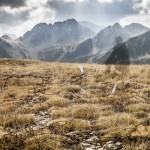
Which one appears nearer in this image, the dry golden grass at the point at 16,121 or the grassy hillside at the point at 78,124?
the grassy hillside at the point at 78,124

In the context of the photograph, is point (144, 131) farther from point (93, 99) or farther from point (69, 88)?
point (69, 88)

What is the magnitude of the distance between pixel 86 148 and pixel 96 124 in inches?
110

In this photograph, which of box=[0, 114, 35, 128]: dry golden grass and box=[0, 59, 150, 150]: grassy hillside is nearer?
box=[0, 59, 150, 150]: grassy hillside

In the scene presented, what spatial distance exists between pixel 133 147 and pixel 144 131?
1.50 meters

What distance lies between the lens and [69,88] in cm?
2250

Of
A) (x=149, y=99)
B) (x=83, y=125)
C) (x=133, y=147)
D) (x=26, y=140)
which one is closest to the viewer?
(x=133, y=147)

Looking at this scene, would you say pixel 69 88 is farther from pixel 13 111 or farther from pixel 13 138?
pixel 13 138

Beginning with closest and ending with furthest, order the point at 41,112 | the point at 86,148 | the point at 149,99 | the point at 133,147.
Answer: the point at 133,147
the point at 86,148
the point at 41,112
the point at 149,99

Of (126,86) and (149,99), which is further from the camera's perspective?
(126,86)

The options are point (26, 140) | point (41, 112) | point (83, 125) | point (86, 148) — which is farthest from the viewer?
point (41, 112)

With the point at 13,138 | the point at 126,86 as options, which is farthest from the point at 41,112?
the point at 126,86

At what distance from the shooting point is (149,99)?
17422 mm

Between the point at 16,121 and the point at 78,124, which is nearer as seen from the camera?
the point at 78,124

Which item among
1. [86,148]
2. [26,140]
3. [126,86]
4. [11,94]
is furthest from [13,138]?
[126,86]
